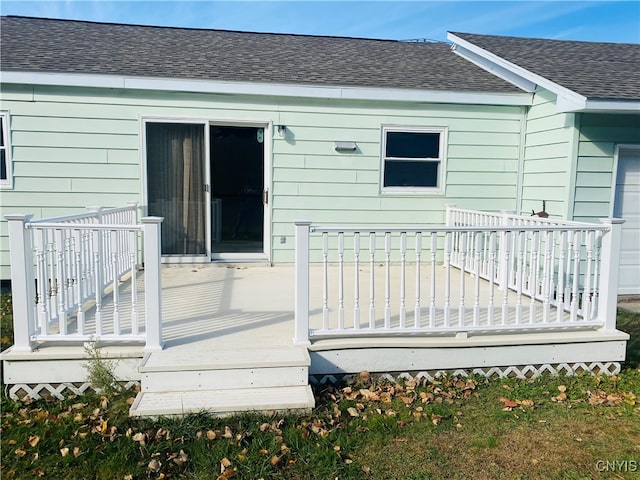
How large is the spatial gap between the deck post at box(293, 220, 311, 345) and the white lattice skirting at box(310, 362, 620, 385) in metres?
0.35

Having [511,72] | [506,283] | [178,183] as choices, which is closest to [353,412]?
[506,283]

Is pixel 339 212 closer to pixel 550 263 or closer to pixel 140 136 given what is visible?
pixel 140 136

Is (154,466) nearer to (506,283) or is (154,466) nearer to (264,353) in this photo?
(264,353)

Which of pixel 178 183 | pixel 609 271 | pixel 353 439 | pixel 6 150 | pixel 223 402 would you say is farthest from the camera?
pixel 178 183

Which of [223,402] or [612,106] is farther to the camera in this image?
[612,106]

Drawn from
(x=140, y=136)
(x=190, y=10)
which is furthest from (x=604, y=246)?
(x=190, y=10)

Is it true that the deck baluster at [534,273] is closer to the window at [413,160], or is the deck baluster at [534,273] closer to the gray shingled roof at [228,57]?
the window at [413,160]

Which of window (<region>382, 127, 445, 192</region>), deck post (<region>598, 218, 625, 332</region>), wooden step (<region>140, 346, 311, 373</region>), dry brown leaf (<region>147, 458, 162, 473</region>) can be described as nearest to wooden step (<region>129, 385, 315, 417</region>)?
wooden step (<region>140, 346, 311, 373</region>)

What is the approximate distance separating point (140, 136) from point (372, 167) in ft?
10.2

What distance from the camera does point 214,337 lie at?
3766 mm

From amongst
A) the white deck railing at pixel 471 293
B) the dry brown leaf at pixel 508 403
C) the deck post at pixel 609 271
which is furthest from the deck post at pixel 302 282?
the deck post at pixel 609 271

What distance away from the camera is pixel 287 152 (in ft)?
22.0

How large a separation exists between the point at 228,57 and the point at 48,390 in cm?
531

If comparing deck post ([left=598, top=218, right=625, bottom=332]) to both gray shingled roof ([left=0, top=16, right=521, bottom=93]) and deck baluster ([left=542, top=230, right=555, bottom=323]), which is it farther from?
gray shingled roof ([left=0, top=16, right=521, bottom=93])
